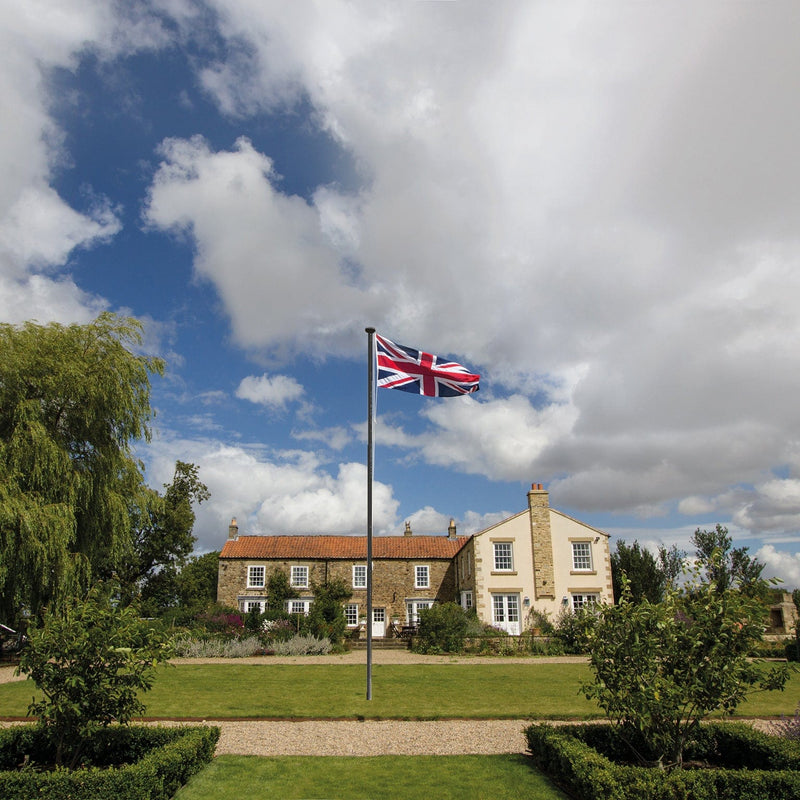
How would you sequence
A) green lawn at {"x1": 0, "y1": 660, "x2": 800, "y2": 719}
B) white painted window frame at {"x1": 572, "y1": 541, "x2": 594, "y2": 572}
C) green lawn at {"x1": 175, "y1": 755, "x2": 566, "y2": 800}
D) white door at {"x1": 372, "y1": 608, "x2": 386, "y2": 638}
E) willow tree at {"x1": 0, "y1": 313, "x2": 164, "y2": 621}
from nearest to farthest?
green lawn at {"x1": 175, "y1": 755, "x2": 566, "y2": 800} → green lawn at {"x1": 0, "y1": 660, "x2": 800, "y2": 719} → willow tree at {"x1": 0, "y1": 313, "x2": 164, "y2": 621} → white painted window frame at {"x1": 572, "y1": 541, "x2": 594, "y2": 572} → white door at {"x1": 372, "y1": 608, "x2": 386, "y2": 638}

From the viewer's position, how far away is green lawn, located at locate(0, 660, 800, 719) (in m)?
12.3

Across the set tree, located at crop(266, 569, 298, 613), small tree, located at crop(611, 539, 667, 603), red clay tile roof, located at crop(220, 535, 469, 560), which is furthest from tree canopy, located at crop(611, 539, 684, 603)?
tree, located at crop(266, 569, 298, 613)

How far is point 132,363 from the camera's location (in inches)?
808

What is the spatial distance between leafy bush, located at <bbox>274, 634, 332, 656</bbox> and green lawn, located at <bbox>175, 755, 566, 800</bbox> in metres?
17.7

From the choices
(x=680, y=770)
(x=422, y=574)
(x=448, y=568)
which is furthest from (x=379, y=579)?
(x=680, y=770)

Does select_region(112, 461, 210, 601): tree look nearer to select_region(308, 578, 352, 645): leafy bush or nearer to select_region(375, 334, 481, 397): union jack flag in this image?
select_region(308, 578, 352, 645): leafy bush

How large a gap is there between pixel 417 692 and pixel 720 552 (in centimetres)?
926

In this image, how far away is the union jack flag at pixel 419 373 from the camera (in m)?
14.7

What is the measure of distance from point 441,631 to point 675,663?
21.3 m

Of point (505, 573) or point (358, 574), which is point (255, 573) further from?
point (505, 573)

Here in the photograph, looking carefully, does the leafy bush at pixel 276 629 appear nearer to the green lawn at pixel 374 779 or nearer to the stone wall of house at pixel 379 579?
the stone wall of house at pixel 379 579

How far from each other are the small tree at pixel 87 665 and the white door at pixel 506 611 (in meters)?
27.1

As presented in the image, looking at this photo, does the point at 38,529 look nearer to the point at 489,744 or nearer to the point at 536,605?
the point at 489,744

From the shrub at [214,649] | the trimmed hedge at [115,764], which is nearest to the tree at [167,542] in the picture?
the shrub at [214,649]
